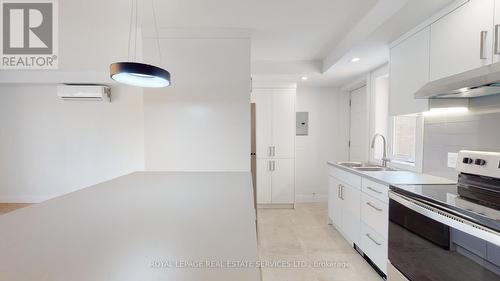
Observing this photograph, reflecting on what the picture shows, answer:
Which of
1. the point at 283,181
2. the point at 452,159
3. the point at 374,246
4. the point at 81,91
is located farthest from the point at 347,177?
the point at 81,91

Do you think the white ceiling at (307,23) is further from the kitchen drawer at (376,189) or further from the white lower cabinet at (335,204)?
the white lower cabinet at (335,204)

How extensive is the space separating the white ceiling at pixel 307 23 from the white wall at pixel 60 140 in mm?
2244

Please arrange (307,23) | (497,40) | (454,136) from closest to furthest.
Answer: (497,40) → (454,136) → (307,23)

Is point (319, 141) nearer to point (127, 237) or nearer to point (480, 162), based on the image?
point (480, 162)

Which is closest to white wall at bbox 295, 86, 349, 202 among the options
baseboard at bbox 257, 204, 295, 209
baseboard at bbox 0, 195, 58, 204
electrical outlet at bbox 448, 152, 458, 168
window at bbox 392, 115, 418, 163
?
baseboard at bbox 257, 204, 295, 209

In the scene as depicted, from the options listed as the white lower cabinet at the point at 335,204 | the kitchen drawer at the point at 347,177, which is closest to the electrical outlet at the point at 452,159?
the kitchen drawer at the point at 347,177

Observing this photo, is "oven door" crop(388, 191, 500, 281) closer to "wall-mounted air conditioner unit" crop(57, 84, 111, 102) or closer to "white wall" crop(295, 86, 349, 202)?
"white wall" crop(295, 86, 349, 202)

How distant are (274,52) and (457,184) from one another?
2.62 m

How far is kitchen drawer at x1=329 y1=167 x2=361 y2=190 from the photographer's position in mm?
2552

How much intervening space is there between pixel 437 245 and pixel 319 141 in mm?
3367

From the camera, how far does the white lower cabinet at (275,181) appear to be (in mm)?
4242

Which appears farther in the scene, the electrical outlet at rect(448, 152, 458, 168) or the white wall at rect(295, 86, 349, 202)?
the white wall at rect(295, 86, 349, 202)

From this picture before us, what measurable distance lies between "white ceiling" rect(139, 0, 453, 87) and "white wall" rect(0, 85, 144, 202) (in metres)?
2.24

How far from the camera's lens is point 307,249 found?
272cm
